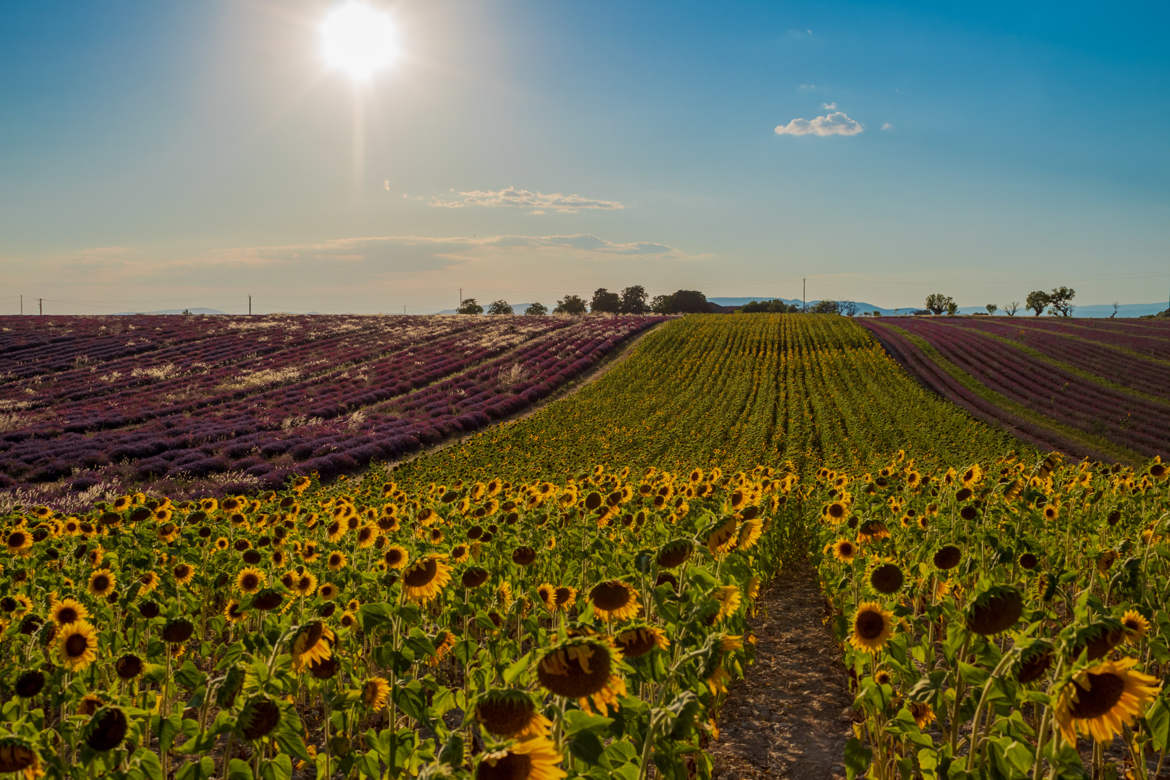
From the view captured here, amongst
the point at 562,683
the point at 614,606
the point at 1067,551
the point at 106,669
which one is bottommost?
the point at 106,669

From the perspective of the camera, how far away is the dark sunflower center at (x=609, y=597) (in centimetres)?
340

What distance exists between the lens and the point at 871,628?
164 inches

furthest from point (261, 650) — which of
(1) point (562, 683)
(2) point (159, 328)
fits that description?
(2) point (159, 328)

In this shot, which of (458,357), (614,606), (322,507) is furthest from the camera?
(458,357)

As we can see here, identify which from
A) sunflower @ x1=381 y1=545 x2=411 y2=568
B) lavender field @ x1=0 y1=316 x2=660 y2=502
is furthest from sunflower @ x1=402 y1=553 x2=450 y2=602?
lavender field @ x1=0 y1=316 x2=660 y2=502

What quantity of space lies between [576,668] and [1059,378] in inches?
1854

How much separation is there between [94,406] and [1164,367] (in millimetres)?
60229

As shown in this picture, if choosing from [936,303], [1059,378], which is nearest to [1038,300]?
[936,303]

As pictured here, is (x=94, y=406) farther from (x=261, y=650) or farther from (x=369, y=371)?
(x=261, y=650)

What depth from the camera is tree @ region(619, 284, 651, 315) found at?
433 feet

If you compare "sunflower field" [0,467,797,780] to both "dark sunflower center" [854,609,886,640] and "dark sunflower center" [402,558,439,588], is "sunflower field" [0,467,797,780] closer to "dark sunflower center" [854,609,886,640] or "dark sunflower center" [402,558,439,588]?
"dark sunflower center" [402,558,439,588]

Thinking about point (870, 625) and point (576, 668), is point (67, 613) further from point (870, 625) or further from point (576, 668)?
point (870, 625)

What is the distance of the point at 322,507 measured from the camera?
1033 centimetres

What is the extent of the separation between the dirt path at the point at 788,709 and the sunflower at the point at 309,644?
3.18 metres
